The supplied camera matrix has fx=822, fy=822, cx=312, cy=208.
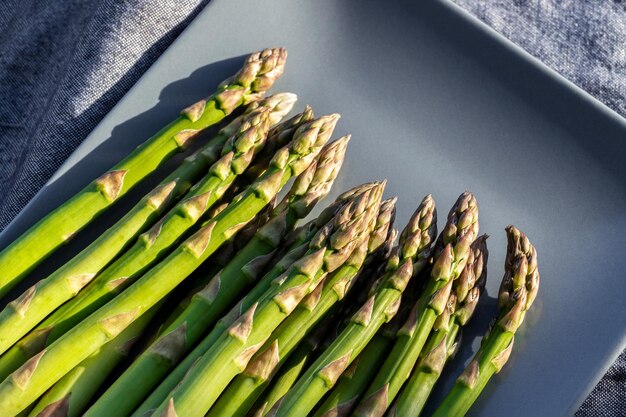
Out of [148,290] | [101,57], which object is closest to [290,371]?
[148,290]

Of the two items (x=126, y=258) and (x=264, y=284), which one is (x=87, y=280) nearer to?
(x=126, y=258)

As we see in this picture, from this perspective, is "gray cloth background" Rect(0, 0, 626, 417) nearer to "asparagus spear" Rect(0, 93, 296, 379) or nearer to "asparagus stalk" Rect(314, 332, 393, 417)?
"asparagus spear" Rect(0, 93, 296, 379)

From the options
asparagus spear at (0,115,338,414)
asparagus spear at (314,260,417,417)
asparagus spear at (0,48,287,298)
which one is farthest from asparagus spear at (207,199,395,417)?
asparagus spear at (0,48,287,298)

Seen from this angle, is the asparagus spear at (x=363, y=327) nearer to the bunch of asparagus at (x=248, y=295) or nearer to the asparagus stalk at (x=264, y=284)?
the bunch of asparagus at (x=248, y=295)

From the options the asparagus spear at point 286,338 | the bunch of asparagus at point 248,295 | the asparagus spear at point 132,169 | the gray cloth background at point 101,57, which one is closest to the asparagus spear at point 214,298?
the bunch of asparagus at point 248,295

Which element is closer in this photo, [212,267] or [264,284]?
[264,284]

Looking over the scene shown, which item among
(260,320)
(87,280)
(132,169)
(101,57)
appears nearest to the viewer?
(260,320)
